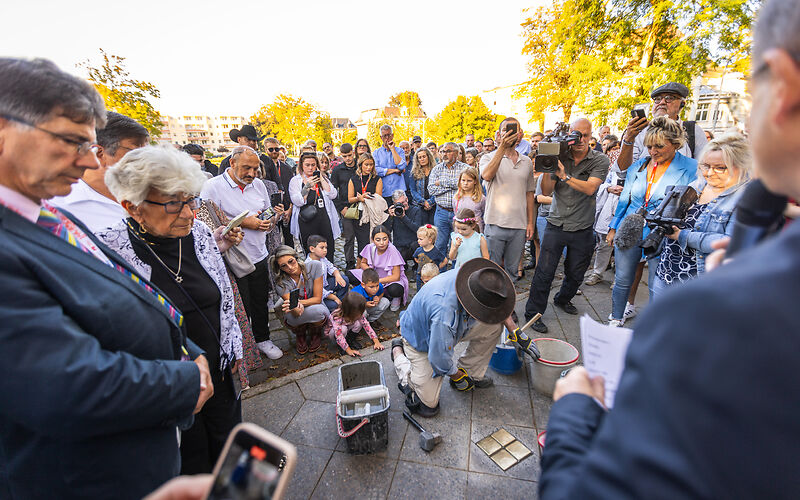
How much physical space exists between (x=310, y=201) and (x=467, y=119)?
29.8 m

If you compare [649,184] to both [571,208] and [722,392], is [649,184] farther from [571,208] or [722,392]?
[722,392]

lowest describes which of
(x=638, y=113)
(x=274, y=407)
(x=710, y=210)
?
(x=274, y=407)

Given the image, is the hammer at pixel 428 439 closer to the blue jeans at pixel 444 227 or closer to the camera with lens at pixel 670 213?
the camera with lens at pixel 670 213

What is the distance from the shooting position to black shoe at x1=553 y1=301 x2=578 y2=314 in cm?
444

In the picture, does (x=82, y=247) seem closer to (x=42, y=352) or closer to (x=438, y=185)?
(x=42, y=352)

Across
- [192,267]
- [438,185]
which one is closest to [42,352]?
Answer: [192,267]

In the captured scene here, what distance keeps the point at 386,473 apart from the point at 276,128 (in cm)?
2768

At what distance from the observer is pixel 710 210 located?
102 inches

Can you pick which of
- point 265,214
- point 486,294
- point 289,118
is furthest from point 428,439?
point 289,118

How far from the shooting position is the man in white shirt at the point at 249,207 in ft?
11.0

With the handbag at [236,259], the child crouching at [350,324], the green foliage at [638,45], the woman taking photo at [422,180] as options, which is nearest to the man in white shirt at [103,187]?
the handbag at [236,259]

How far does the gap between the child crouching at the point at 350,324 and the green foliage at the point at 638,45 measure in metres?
11.3

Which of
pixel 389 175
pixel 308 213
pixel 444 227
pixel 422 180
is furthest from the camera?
pixel 422 180

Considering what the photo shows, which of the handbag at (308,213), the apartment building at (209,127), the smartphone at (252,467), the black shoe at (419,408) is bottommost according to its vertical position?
the black shoe at (419,408)
